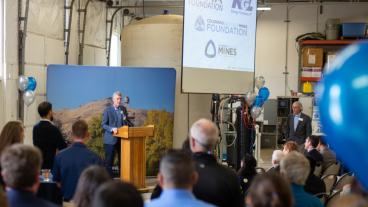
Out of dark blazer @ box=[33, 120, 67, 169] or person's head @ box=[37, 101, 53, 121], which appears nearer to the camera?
dark blazer @ box=[33, 120, 67, 169]

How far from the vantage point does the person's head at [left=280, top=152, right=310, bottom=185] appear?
2.82 meters

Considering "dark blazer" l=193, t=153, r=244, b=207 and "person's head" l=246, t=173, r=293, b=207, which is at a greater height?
"person's head" l=246, t=173, r=293, b=207

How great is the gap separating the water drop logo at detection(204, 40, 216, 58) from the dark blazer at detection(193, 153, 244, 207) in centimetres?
418

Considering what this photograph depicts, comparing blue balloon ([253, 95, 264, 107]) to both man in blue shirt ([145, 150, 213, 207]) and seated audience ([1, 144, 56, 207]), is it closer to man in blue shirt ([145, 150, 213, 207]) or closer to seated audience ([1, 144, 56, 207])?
man in blue shirt ([145, 150, 213, 207])

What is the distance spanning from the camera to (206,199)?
284 cm

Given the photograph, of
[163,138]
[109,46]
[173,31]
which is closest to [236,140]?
[163,138]

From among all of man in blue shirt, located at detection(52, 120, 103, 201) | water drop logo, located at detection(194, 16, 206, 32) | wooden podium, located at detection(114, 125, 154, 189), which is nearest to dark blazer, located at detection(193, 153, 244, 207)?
man in blue shirt, located at detection(52, 120, 103, 201)

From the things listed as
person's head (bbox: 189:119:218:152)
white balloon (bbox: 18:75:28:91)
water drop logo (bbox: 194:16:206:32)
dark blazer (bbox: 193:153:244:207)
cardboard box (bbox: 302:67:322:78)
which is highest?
water drop logo (bbox: 194:16:206:32)

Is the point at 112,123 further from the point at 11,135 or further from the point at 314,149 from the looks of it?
the point at 11,135

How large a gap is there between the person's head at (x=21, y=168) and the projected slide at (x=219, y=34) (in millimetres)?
4557

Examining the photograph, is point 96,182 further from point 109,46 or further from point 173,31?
point 109,46

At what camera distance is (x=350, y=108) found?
6.34 feet

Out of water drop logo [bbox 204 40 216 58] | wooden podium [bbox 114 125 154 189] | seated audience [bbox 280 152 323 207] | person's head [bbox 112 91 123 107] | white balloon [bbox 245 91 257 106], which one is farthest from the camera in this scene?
white balloon [bbox 245 91 257 106]

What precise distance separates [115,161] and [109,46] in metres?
3.74
